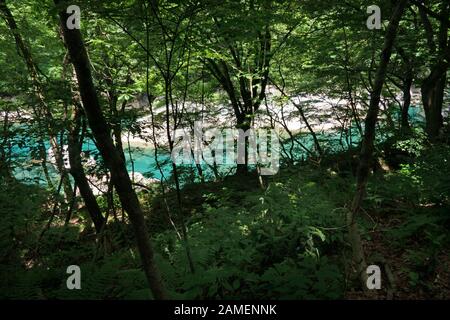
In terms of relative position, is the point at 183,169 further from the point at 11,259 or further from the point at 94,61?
the point at 11,259

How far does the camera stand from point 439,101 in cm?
855

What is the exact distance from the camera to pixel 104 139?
2.44 metres

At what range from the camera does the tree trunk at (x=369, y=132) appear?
3.03 meters

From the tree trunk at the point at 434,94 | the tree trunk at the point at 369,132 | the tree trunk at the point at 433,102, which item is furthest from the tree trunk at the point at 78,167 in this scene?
the tree trunk at the point at 433,102

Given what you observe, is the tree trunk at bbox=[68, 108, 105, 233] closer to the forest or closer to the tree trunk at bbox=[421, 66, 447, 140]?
the forest

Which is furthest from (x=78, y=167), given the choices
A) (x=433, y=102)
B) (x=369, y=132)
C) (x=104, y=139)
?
(x=433, y=102)

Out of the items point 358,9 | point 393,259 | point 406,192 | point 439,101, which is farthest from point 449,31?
point 393,259

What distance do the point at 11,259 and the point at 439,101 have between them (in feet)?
30.9

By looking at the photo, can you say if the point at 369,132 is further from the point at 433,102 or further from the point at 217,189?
the point at 217,189

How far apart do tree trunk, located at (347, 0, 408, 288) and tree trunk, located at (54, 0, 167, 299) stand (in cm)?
202

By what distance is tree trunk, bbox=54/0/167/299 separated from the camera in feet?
7.81

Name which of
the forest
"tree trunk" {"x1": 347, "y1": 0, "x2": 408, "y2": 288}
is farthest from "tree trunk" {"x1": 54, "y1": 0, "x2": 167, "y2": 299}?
"tree trunk" {"x1": 347, "y1": 0, "x2": 408, "y2": 288}
